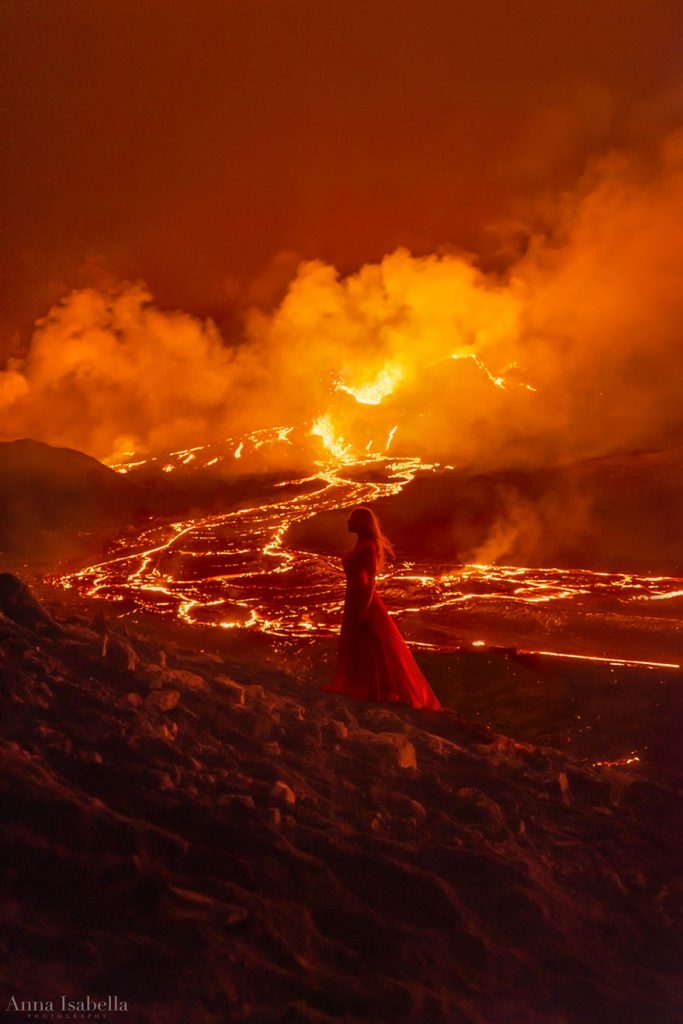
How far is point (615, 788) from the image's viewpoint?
652cm

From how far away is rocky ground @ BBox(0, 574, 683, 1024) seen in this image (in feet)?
13.0

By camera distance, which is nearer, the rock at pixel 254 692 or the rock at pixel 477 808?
the rock at pixel 477 808

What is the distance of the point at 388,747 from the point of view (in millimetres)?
6184

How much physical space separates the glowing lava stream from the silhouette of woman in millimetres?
4360

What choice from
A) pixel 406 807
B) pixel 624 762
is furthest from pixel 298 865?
pixel 624 762

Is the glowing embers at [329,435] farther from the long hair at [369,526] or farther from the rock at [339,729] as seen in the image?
the rock at [339,729]

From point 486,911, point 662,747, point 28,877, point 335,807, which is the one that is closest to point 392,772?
point 335,807

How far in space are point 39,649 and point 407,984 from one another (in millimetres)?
3381

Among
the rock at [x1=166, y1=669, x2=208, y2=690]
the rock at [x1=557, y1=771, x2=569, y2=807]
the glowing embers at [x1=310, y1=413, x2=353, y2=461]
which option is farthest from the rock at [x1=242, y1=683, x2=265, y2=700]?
the glowing embers at [x1=310, y1=413, x2=353, y2=461]

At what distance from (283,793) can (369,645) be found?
116 inches

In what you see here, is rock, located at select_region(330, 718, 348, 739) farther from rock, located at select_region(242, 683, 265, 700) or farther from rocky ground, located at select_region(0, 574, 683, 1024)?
rock, located at select_region(242, 683, 265, 700)

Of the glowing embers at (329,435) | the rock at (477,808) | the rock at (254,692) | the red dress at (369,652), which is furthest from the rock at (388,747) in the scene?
the glowing embers at (329,435)

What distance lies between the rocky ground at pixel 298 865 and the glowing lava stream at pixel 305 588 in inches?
239

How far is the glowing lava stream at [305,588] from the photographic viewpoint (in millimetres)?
14484
